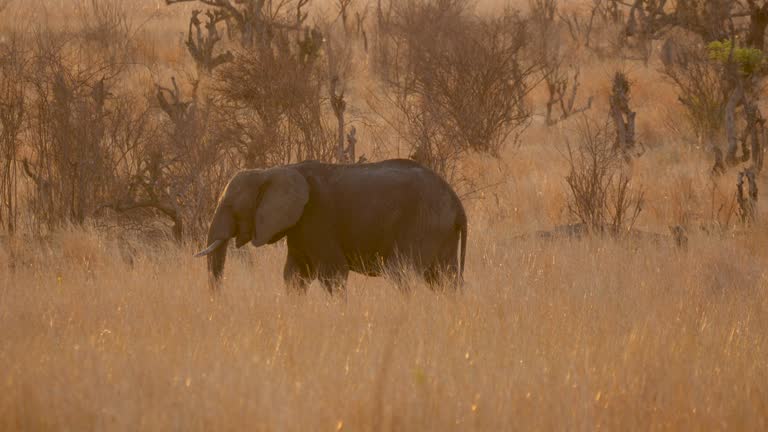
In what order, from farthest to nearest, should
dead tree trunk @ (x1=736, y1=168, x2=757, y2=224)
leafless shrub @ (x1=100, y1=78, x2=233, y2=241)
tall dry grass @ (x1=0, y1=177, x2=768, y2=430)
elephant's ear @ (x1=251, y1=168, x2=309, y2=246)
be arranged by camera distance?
dead tree trunk @ (x1=736, y1=168, x2=757, y2=224) → leafless shrub @ (x1=100, y1=78, x2=233, y2=241) → elephant's ear @ (x1=251, y1=168, x2=309, y2=246) → tall dry grass @ (x1=0, y1=177, x2=768, y2=430)

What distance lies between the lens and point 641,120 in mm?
17875

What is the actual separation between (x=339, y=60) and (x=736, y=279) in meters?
14.9

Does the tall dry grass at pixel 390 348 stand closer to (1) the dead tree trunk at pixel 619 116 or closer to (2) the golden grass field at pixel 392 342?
(2) the golden grass field at pixel 392 342

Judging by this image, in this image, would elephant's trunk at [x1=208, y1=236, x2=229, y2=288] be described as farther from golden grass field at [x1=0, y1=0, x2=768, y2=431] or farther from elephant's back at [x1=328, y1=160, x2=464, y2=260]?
elephant's back at [x1=328, y1=160, x2=464, y2=260]

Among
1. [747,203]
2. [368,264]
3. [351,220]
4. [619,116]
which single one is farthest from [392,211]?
[619,116]

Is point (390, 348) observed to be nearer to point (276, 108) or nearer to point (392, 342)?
point (392, 342)

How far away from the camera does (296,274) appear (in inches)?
257

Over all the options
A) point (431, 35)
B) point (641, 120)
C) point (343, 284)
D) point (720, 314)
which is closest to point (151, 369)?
point (343, 284)

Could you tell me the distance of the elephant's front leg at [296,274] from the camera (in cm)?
646

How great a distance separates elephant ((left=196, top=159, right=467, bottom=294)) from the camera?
252 inches

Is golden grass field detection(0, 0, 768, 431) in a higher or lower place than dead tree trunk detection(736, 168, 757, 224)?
higher

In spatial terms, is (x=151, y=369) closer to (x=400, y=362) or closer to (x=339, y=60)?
(x=400, y=362)

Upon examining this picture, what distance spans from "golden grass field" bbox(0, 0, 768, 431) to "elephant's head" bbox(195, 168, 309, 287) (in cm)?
29

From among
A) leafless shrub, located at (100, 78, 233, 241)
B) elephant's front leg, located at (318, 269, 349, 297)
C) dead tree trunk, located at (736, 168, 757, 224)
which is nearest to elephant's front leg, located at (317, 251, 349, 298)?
elephant's front leg, located at (318, 269, 349, 297)
